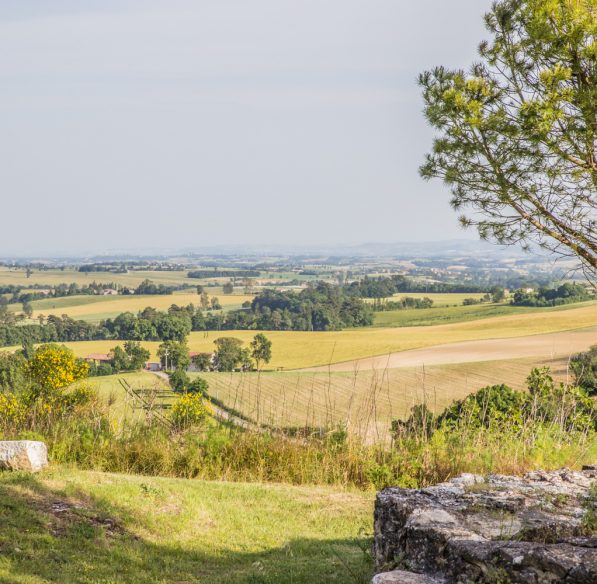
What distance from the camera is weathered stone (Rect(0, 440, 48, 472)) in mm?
7703

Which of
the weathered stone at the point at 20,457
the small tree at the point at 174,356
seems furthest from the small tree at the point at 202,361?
the weathered stone at the point at 20,457

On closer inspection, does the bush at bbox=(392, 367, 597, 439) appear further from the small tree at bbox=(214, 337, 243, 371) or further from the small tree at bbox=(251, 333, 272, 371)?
the small tree at bbox=(251, 333, 272, 371)

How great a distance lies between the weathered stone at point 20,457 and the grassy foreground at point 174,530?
21 cm

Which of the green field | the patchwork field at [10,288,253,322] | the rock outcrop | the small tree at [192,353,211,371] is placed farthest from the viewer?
the patchwork field at [10,288,253,322]

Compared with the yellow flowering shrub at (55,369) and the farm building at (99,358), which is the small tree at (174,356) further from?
the yellow flowering shrub at (55,369)

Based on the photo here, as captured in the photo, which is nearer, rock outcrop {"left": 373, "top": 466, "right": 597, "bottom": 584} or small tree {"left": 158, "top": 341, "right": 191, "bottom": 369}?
rock outcrop {"left": 373, "top": 466, "right": 597, "bottom": 584}

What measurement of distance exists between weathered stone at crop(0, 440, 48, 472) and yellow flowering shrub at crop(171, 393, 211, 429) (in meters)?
2.43

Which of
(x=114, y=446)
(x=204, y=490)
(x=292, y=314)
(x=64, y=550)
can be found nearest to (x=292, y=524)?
(x=204, y=490)

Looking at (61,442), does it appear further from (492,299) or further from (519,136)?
(492,299)

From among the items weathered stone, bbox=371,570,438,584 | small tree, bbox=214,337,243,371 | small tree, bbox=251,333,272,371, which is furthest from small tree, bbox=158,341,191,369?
weathered stone, bbox=371,570,438,584

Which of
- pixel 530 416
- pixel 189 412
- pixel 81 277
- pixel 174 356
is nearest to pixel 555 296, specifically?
pixel 174 356

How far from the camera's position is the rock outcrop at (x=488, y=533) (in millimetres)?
3766

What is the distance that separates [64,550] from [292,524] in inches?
95.3

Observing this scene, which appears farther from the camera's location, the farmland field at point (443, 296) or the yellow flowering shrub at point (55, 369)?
the farmland field at point (443, 296)
